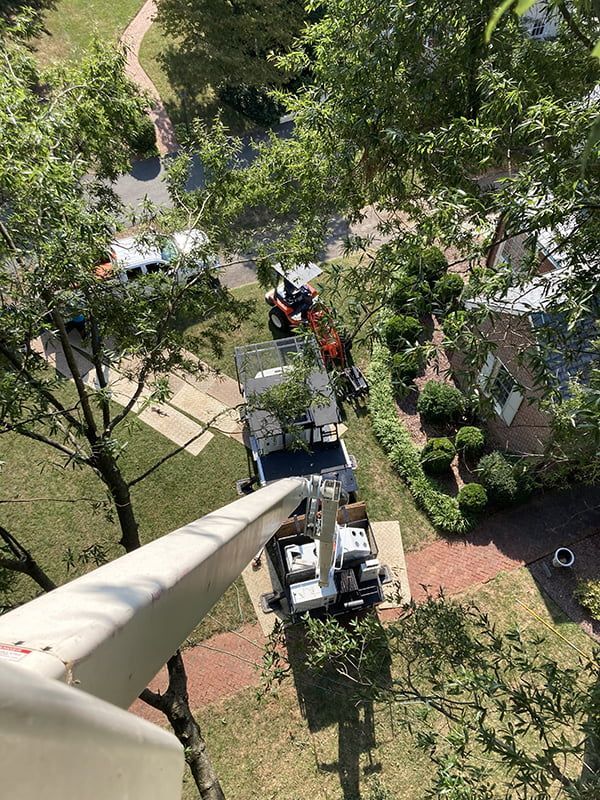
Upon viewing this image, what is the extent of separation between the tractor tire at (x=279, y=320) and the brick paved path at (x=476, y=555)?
729 centimetres

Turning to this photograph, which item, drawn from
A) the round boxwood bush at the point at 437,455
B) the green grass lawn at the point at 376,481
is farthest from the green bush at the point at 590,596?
the round boxwood bush at the point at 437,455

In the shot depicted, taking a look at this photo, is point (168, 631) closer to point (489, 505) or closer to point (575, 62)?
point (575, 62)

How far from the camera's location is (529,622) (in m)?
10.8

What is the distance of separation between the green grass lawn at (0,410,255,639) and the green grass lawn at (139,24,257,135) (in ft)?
48.0

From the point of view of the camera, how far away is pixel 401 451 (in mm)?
12883

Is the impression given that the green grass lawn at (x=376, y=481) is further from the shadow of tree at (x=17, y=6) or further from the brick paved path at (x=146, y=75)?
the shadow of tree at (x=17, y=6)

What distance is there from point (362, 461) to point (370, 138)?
24.4 ft

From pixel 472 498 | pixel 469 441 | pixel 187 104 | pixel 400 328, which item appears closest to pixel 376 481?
pixel 472 498

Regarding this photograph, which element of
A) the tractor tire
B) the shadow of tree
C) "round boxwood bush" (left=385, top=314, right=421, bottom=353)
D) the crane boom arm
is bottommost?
"round boxwood bush" (left=385, top=314, right=421, bottom=353)

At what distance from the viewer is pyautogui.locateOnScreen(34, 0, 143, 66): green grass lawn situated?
22016 mm

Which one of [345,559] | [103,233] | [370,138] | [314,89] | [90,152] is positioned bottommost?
[345,559]

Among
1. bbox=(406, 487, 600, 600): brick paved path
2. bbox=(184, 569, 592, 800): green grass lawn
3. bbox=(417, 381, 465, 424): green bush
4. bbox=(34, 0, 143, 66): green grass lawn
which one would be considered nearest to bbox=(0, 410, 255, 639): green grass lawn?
bbox=(184, 569, 592, 800): green grass lawn

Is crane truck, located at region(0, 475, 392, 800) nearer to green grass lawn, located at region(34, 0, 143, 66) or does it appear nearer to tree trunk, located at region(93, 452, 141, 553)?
tree trunk, located at region(93, 452, 141, 553)

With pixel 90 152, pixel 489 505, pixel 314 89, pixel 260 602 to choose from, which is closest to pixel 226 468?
pixel 260 602
